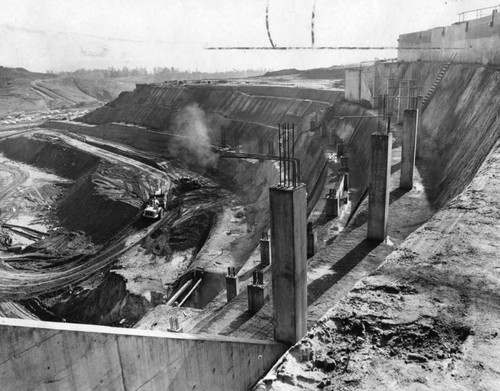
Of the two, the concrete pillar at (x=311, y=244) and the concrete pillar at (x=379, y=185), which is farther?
the concrete pillar at (x=311, y=244)

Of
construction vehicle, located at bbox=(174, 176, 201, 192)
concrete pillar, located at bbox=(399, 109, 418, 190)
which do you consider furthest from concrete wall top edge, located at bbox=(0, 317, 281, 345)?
construction vehicle, located at bbox=(174, 176, 201, 192)

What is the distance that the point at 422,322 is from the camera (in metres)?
6.15

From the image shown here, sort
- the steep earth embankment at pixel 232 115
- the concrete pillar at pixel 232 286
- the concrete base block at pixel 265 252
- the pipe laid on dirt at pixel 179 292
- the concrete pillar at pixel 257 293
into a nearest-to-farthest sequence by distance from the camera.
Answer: the concrete pillar at pixel 257 293, the concrete pillar at pixel 232 286, the concrete base block at pixel 265 252, the pipe laid on dirt at pixel 179 292, the steep earth embankment at pixel 232 115

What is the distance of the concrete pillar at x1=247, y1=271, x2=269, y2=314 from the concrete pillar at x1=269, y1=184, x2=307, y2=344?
2976mm

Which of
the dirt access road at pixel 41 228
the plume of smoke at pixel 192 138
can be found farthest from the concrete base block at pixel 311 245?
the plume of smoke at pixel 192 138

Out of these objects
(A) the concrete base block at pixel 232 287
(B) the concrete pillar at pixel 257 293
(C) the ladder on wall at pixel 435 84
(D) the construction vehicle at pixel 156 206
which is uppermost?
(C) the ladder on wall at pixel 435 84

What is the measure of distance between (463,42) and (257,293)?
83.2ft

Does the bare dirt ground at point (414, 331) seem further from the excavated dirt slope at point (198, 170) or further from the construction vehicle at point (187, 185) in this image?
the construction vehicle at point (187, 185)

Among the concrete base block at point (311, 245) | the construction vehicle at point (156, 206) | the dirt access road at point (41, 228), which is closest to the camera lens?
the concrete base block at point (311, 245)

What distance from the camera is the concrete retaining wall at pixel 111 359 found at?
6.48 m

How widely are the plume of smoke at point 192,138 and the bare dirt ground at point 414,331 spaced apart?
110 feet

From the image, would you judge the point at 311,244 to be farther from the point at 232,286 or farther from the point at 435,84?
the point at 435,84

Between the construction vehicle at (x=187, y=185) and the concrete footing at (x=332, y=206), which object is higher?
the concrete footing at (x=332, y=206)

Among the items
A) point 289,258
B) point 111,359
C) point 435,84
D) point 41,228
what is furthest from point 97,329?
point 435,84
